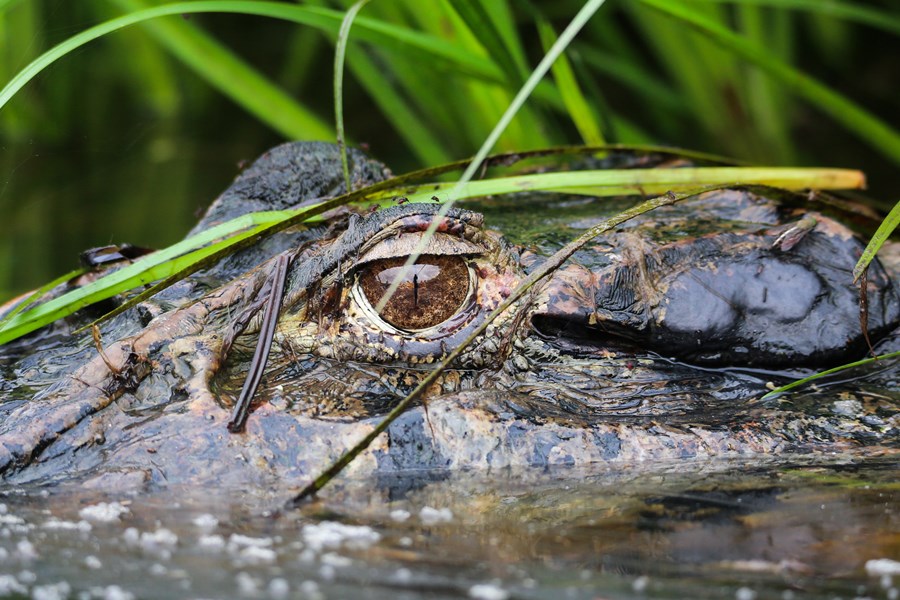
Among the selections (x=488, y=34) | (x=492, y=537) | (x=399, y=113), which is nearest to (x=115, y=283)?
(x=492, y=537)

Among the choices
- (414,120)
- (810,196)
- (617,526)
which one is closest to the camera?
(617,526)

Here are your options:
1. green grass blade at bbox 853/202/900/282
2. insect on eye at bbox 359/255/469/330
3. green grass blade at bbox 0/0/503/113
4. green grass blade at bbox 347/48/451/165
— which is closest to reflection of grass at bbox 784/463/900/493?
green grass blade at bbox 853/202/900/282

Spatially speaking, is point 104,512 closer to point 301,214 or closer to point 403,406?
point 403,406

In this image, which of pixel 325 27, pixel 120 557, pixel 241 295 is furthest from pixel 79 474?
pixel 325 27

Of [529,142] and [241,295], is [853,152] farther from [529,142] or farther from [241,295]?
[241,295]

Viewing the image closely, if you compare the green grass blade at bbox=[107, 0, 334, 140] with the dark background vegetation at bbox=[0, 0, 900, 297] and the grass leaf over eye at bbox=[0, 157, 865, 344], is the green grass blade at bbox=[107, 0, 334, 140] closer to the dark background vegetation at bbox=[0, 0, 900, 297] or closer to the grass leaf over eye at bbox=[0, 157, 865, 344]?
the dark background vegetation at bbox=[0, 0, 900, 297]

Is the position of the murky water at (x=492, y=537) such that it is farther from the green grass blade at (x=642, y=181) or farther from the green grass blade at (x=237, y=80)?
the green grass blade at (x=237, y=80)
